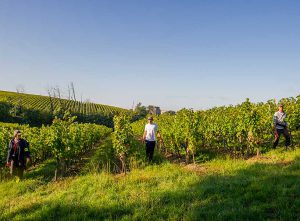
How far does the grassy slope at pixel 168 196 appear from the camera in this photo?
241 inches

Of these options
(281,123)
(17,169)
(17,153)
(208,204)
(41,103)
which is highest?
(41,103)

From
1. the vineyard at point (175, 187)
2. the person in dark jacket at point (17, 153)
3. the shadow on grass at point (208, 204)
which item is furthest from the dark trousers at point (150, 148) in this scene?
the person in dark jacket at point (17, 153)

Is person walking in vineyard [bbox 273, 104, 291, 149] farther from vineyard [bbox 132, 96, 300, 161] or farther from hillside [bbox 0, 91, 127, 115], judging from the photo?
hillside [bbox 0, 91, 127, 115]

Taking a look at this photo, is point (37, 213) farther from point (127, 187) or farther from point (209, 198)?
point (209, 198)

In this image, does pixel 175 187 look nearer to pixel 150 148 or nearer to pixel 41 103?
pixel 150 148

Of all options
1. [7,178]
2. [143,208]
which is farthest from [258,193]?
[7,178]

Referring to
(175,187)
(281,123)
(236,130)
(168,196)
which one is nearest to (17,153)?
(175,187)

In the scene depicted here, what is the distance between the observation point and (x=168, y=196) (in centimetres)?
726

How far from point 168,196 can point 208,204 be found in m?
1.11

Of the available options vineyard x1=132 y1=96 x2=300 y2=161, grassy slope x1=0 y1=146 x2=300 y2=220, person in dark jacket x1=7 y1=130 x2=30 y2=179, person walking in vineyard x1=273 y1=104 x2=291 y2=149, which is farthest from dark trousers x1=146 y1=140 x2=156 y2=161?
person walking in vineyard x1=273 y1=104 x2=291 y2=149

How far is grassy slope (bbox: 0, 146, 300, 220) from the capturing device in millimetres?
6113

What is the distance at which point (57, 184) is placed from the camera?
9.94 meters

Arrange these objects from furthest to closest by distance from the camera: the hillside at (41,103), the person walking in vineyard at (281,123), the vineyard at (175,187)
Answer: the hillside at (41,103) → the person walking in vineyard at (281,123) → the vineyard at (175,187)

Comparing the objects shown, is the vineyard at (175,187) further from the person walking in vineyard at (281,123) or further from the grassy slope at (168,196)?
the person walking in vineyard at (281,123)
